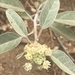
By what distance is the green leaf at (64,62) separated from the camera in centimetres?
101

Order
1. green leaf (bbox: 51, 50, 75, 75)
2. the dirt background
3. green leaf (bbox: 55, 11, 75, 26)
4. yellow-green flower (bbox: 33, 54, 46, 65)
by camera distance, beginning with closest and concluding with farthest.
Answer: yellow-green flower (bbox: 33, 54, 46, 65)
green leaf (bbox: 51, 50, 75, 75)
green leaf (bbox: 55, 11, 75, 26)
the dirt background

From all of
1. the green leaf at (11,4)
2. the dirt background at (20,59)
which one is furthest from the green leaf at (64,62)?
the dirt background at (20,59)

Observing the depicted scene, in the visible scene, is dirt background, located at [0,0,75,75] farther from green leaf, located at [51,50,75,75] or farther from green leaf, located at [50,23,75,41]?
green leaf, located at [51,50,75,75]

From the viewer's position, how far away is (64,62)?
1028 millimetres

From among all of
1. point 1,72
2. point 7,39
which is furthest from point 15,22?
point 1,72

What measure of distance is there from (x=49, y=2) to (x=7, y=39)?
0.22m

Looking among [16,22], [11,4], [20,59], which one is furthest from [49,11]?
[20,59]

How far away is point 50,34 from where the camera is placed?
1.81 metres

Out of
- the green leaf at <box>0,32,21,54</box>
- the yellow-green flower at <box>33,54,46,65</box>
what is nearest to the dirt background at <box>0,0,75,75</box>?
the green leaf at <box>0,32,21,54</box>

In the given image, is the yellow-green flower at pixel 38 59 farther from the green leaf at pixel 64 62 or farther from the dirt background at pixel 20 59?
the dirt background at pixel 20 59

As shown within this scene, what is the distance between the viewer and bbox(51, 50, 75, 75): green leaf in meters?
1.01

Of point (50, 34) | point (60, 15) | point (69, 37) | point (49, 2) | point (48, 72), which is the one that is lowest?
point (48, 72)

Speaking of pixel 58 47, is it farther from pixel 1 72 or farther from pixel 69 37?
pixel 69 37

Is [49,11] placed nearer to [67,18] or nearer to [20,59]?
[67,18]
